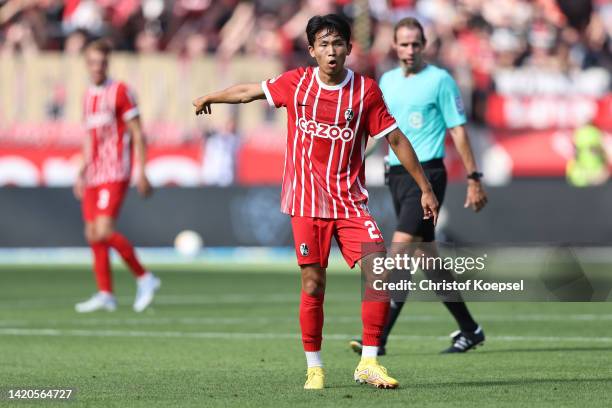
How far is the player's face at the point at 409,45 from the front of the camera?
33.2 ft

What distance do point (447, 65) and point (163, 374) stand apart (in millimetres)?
19004

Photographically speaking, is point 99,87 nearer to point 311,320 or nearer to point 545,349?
point 545,349

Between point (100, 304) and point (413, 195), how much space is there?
4.59 meters

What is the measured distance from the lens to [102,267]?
1406 cm

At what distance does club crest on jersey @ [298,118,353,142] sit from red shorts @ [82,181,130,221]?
20.6 feet

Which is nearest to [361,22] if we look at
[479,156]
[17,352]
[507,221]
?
[479,156]

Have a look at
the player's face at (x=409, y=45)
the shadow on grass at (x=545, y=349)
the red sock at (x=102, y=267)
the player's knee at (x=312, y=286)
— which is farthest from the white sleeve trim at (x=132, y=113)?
the player's knee at (x=312, y=286)

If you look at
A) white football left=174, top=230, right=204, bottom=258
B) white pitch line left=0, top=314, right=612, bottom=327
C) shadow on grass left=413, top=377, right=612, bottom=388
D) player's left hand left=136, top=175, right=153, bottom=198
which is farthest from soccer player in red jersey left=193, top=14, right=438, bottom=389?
white football left=174, top=230, right=204, bottom=258

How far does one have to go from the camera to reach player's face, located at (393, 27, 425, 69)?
399 inches

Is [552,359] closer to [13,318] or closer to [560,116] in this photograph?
[13,318]

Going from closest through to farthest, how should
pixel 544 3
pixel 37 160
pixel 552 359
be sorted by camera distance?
pixel 552 359 < pixel 37 160 < pixel 544 3

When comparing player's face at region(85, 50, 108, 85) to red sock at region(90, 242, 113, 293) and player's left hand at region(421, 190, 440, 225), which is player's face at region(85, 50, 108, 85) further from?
player's left hand at region(421, 190, 440, 225)

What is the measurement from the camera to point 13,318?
510 inches

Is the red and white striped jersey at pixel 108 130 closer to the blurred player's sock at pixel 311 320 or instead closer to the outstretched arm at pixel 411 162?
the blurred player's sock at pixel 311 320
